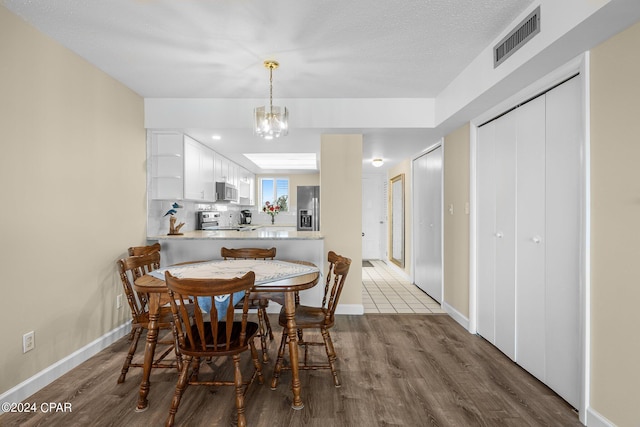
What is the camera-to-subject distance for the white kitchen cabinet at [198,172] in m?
3.93

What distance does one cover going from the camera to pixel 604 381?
1.73 metres

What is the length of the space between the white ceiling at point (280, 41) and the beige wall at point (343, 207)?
0.75 m

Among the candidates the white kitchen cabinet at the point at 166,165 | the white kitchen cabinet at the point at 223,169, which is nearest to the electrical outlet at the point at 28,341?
the white kitchen cabinet at the point at 166,165

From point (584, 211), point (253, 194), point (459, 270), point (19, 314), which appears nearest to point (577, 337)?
point (584, 211)

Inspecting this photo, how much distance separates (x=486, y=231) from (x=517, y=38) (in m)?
1.65

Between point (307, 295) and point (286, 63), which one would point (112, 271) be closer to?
point (307, 295)

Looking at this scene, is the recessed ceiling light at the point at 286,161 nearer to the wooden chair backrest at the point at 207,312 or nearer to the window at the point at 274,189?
the window at the point at 274,189

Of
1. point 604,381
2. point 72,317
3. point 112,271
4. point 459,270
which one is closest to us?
point 604,381

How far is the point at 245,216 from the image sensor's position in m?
7.34

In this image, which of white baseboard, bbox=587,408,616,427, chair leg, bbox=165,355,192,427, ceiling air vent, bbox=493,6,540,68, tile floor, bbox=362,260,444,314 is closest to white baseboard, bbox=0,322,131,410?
chair leg, bbox=165,355,192,427

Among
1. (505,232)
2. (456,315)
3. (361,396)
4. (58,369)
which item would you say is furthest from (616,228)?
(58,369)

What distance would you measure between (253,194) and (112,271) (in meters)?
4.87

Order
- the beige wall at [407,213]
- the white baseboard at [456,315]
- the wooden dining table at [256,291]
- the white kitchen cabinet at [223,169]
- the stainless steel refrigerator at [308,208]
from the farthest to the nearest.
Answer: the stainless steel refrigerator at [308,208] < the beige wall at [407,213] < the white kitchen cabinet at [223,169] < the white baseboard at [456,315] < the wooden dining table at [256,291]

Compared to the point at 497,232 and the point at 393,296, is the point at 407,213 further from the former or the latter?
the point at 497,232
